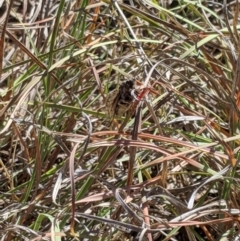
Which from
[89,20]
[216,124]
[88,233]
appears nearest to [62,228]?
[88,233]

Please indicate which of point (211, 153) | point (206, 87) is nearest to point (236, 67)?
point (211, 153)

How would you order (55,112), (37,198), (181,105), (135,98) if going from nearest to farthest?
1. (135,98)
2. (37,198)
3. (181,105)
4. (55,112)

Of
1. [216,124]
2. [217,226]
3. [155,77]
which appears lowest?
[217,226]

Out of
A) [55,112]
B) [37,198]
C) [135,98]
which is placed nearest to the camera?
[135,98]

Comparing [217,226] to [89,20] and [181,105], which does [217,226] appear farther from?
[89,20]

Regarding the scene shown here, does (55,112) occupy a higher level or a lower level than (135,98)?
lower

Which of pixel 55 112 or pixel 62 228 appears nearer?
pixel 62 228
